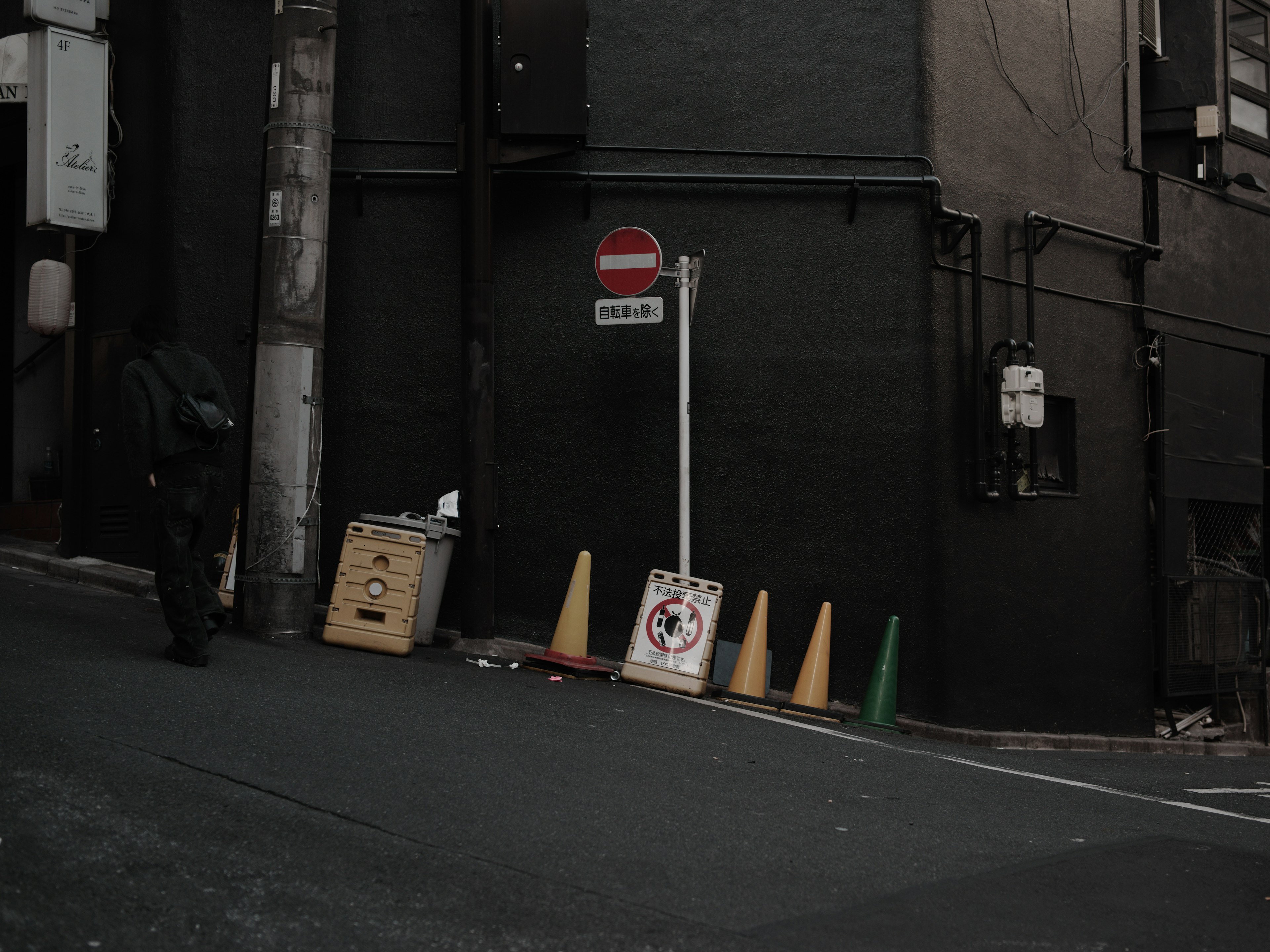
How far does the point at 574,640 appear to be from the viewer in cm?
927

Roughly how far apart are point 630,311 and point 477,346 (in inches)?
53.6

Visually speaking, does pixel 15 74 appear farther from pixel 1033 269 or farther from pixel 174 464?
pixel 1033 269

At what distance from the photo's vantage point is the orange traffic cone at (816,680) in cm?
901

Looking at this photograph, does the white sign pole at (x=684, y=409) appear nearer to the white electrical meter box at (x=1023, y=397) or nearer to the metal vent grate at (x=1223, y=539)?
the white electrical meter box at (x=1023, y=397)

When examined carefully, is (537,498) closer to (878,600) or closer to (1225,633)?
(878,600)

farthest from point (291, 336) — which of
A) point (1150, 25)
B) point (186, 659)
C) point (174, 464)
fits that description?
point (1150, 25)

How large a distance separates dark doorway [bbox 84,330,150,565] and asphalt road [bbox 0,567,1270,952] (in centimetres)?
402

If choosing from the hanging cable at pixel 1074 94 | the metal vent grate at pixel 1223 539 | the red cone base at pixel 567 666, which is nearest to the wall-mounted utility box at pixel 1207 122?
the hanging cable at pixel 1074 94

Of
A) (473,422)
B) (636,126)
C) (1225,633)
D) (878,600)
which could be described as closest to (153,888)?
(473,422)

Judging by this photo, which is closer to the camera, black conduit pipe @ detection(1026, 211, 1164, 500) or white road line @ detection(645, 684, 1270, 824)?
white road line @ detection(645, 684, 1270, 824)

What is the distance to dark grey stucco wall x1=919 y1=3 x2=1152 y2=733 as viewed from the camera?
1002cm

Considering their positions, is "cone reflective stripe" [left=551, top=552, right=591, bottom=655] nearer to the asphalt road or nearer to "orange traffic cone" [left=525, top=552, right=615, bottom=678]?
"orange traffic cone" [left=525, top=552, right=615, bottom=678]

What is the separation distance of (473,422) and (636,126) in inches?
115

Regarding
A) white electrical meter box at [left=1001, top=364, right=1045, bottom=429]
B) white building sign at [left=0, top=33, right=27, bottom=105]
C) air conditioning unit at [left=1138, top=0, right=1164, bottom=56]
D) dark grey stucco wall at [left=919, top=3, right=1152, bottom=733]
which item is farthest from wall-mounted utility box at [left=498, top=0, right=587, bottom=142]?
air conditioning unit at [left=1138, top=0, right=1164, bottom=56]
